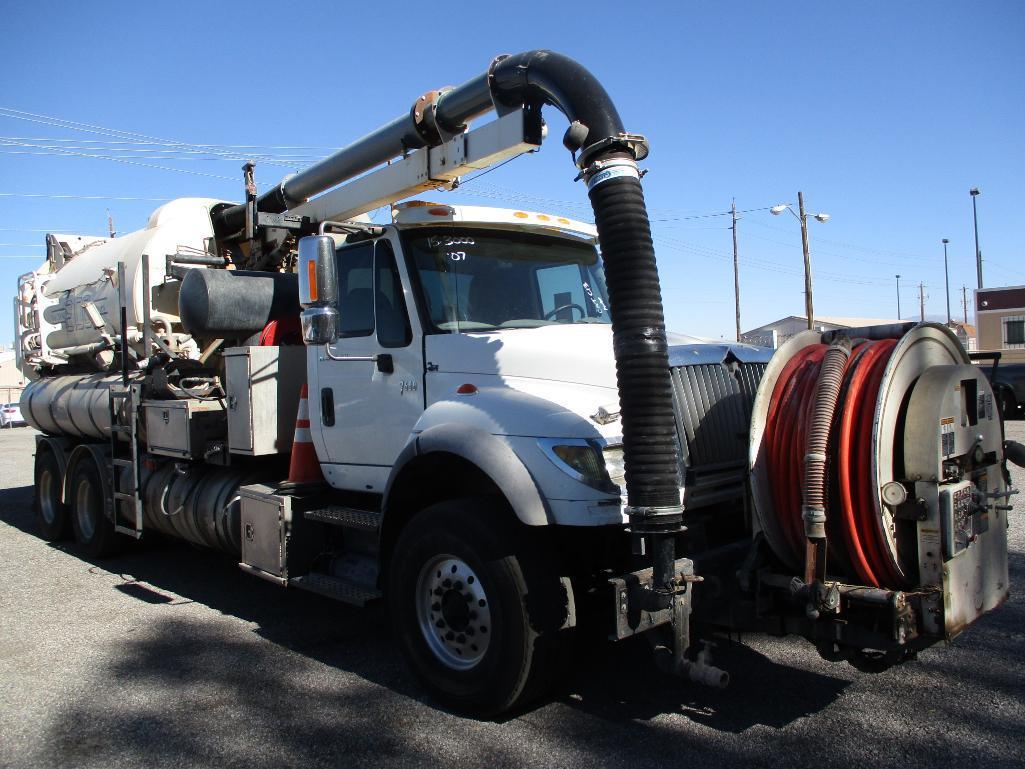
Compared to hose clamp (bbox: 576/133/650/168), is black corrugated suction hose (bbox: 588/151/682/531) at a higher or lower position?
lower

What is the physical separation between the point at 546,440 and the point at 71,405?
6774 millimetres

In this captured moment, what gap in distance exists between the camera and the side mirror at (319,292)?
462 centimetres

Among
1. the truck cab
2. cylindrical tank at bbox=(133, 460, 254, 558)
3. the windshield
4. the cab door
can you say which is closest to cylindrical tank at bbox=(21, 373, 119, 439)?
cylindrical tank at bbox=(133, 460, 254, 558)

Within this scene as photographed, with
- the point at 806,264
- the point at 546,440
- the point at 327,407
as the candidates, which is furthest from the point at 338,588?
the point at 806,264

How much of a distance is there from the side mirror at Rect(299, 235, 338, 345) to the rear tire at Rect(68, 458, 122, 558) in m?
4.72

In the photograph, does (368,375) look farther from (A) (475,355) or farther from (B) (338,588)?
(B) (338,588)

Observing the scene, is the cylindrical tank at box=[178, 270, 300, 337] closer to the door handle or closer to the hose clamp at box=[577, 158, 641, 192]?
the door handle

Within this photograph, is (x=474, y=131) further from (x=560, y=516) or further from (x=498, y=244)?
(x=560, y=516)

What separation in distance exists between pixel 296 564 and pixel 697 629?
2.77m

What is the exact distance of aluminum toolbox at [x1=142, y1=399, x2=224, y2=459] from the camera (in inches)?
268

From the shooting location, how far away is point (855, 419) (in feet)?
11.7

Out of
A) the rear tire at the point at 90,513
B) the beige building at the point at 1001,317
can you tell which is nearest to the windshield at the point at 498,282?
the rear tire at the point at 90,513

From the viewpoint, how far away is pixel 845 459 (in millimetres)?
Answer: 3514

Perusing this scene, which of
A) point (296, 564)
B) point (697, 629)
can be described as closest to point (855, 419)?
point (697, 629)
